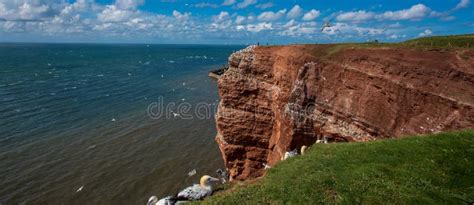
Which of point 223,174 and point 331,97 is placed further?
point 223,174

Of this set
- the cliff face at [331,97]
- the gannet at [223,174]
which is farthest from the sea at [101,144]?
the cliff face at [331,97]

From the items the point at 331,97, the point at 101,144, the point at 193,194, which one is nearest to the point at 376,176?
the point at 193,194

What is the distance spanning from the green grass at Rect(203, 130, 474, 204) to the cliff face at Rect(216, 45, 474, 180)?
4.60 m

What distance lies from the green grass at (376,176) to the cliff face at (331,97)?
460 cm

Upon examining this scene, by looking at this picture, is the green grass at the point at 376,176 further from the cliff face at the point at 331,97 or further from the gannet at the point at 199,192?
the cliff face at the point at 331,97

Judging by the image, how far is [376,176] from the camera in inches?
585

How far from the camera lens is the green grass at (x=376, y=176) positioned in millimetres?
13586

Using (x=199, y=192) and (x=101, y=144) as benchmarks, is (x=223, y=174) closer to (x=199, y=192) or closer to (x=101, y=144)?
(x=101, y=144)

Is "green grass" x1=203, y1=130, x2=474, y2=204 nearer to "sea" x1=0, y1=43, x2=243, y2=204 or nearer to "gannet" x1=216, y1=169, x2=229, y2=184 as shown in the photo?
"gannet" x1=216, y1=169, x2=229, y2=184

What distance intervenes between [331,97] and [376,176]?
1219 cm

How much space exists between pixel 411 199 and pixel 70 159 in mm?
35603

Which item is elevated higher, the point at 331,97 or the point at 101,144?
the point at 331,97

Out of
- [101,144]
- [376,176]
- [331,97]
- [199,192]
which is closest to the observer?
[376,176]

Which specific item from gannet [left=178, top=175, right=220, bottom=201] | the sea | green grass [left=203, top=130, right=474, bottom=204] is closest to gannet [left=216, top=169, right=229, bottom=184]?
the sea
